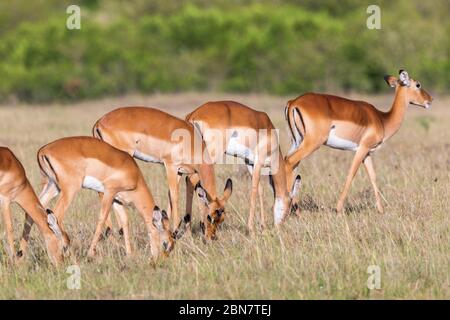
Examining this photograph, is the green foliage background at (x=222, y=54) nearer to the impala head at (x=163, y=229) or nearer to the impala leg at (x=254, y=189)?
the impala leg at (x=254, y=189)

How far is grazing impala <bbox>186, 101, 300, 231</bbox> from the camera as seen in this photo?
8.34m

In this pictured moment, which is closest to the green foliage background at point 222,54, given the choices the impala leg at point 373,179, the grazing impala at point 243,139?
the impala leg at point 373,179

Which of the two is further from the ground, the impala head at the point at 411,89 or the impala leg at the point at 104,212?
the impala head at the point at 411,89

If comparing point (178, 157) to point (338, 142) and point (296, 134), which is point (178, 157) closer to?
Answer: point (296, 134)

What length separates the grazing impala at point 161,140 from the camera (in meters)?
7.99

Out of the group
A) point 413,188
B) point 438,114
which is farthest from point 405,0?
point 413,188

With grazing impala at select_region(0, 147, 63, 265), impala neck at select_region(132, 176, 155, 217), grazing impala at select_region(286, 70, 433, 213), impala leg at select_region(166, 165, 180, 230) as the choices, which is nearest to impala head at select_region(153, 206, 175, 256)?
impala neck at select_region(132, 176, 155, 217)

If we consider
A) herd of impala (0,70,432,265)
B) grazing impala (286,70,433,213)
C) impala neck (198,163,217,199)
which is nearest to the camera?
herd of impala (0,70,432,265)

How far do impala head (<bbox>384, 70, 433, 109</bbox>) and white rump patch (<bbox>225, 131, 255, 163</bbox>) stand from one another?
2030 millimetres

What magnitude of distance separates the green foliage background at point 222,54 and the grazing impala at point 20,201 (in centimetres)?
2009

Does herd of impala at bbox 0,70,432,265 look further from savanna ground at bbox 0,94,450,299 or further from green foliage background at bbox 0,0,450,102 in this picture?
green foliage background at bbox 0,0,450,102

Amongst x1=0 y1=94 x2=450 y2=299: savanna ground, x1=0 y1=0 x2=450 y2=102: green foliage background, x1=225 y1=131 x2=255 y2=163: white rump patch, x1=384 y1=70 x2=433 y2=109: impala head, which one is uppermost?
x1=0 y1=0 x2=450 y2=102: green foliage background

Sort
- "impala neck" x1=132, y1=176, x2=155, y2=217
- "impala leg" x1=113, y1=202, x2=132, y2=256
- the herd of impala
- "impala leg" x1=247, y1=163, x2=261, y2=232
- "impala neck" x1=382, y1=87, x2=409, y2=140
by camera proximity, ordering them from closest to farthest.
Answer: the herd of impala < "impala leg" x1=113, y1=202, x2=132, y2=256 < "impala neck" x1=132, y1=176, x2=155, y2=217 < "impala leg" x1=247, y1=163, x2=261, y2=232 < "impala neck" x1=382, y1=87, x2=409, y2=140

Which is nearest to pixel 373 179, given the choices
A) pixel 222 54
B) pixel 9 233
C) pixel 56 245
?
pixel 56 245
